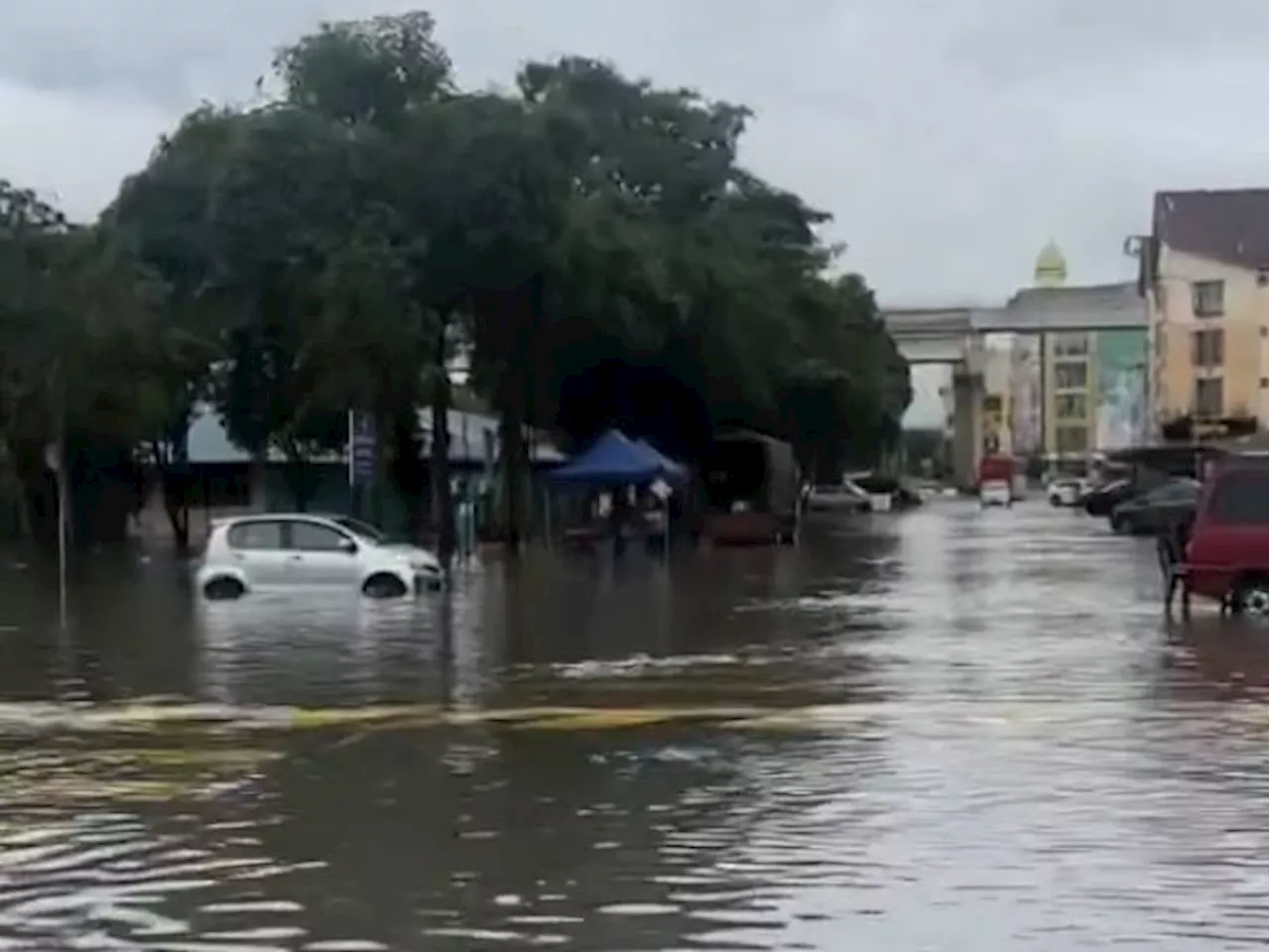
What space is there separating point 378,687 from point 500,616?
10.7 metres

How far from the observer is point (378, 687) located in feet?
73.4

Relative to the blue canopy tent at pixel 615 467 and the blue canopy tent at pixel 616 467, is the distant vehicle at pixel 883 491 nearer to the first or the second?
the blue canopy tent at pixel 616 467

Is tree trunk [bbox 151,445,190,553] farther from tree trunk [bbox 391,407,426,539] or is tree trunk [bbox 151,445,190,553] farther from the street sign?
the street sign

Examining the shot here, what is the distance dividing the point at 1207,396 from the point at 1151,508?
5093 centimetres

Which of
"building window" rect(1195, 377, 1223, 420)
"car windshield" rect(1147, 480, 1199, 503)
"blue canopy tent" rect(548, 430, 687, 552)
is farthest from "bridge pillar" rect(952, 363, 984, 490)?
"blue canopy tent" rect(548, 430, 687, 552)

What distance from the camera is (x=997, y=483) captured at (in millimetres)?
121375

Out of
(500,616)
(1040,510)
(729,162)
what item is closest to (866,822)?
(500,616)

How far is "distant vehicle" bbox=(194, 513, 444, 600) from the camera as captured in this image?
120 ft

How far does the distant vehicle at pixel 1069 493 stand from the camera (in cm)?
11044

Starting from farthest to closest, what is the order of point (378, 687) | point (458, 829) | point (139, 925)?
point (378, 687) → point (458, 829) → point (139, 925)

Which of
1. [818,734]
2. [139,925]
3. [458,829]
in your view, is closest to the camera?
[139,925]

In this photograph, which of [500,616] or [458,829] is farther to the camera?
[500,616]

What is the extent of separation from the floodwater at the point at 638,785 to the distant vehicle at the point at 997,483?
87.4 metres

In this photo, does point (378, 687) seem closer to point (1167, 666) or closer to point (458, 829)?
point (1167, 666)
